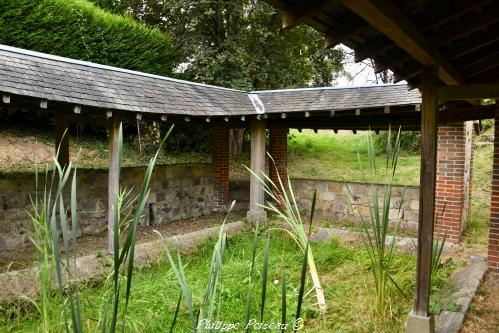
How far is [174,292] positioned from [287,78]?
28.3 ft

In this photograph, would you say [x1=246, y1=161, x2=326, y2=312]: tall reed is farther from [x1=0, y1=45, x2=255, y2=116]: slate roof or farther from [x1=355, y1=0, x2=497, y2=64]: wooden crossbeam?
[x1=0, y1=45, x2=255, y2=116]: slate roof

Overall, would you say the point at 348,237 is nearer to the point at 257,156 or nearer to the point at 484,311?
the point at 257,156

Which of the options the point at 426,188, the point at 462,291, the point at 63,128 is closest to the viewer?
the point at 426,188

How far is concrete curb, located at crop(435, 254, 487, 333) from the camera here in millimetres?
3516

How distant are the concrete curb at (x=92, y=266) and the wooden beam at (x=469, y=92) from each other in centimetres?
254

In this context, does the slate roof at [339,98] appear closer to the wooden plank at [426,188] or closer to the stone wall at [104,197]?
the stone wall at [104,197]

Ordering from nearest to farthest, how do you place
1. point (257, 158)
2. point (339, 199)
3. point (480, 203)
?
1. point (257, 158)
2. point (339, 199)
3. point (480, 203)

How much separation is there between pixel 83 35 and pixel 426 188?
877 cm

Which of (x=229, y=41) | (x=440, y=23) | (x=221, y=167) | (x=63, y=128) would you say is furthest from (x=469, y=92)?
(x=229, y=41)

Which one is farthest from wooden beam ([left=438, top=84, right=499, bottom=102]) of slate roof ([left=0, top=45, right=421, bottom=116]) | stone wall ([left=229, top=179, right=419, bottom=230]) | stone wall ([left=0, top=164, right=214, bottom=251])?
stone wall ([left=229, top=179, right=419, bottom=230])

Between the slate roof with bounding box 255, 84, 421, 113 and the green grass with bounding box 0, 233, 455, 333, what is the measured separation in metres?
2.27

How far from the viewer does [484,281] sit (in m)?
4.89

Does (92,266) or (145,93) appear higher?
(145,93)

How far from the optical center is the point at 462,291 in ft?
14.0
